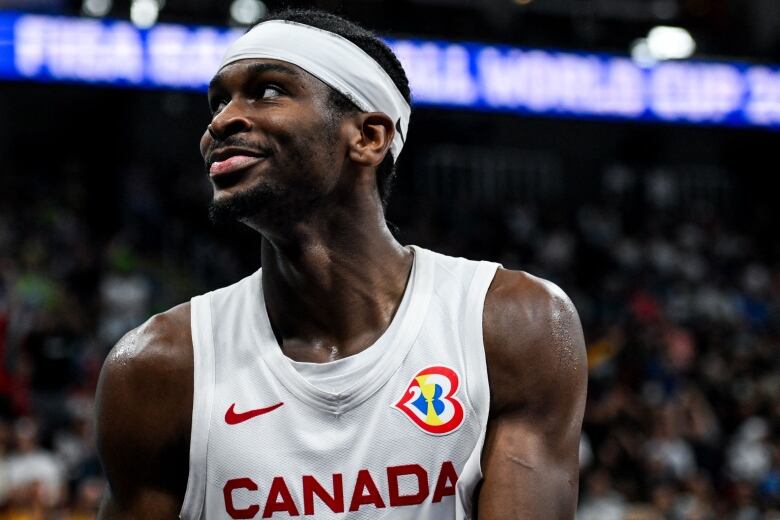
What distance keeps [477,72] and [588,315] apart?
13.1 feet

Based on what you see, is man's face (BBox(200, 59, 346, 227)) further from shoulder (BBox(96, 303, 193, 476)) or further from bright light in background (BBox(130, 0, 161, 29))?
bright light in background (BBox(130, 0, 161, 29))

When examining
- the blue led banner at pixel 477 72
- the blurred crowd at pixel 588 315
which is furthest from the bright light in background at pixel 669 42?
the blurred crowd at pixel 588 315

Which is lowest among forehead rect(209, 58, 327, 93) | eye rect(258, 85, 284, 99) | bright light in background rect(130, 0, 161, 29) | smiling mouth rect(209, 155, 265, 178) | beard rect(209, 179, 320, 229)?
beard rect(209, 179, 320, 229)

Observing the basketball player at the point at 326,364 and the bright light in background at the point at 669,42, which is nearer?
the basketball player at the point at 326,364

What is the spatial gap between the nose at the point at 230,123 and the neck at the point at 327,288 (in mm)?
267

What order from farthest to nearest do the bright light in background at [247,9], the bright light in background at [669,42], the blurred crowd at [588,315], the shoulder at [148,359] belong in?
the bright light in background at [669,42], the bright light in background at [247,9], the blurred crowd at [588,315], the shoulder at [148,359]

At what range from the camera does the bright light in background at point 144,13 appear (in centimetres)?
1166

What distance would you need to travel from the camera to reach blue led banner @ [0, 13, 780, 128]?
11.5 m

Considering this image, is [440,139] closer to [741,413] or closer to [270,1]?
[270,1]

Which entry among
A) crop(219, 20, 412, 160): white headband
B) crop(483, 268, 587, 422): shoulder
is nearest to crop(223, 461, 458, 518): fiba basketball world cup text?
crop(483, 268, 587, 422): shoulder

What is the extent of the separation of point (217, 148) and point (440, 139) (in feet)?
51.7

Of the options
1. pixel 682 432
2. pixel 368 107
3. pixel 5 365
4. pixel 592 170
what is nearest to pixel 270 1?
pixel 5 365

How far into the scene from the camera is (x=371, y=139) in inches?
117

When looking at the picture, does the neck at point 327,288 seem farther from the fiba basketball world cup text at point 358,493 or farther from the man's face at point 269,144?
the fiba basketball world cup text at point 358,493
